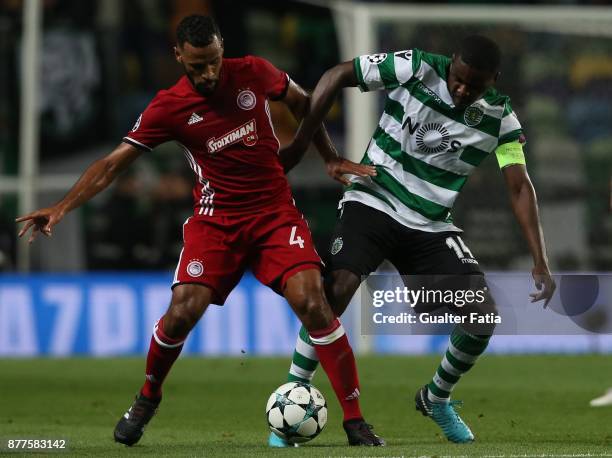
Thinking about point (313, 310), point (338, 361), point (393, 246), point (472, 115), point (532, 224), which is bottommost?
point (338, 361)

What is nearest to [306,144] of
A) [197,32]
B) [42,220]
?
[197,32]

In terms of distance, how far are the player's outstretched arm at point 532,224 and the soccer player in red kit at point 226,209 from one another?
1.07m

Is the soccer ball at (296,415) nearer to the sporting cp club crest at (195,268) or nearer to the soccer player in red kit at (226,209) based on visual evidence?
the soccer player in red kit at (226,209)

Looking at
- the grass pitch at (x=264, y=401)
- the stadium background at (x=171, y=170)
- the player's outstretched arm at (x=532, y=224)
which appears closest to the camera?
the grass pitch at (x=264, y=401)

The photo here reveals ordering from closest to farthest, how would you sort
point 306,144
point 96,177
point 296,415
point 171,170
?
1. point 296,415
2. point 96,177
3. point 306,144
4. point 171,170

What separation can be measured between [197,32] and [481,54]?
4.72ft

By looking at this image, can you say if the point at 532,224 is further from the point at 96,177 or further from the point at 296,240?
the point at 96,177

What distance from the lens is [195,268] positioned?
7.70 m

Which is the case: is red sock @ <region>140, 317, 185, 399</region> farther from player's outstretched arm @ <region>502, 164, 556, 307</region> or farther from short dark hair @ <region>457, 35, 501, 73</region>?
short dark hair @ <region>457, 35, 501, 73</region>

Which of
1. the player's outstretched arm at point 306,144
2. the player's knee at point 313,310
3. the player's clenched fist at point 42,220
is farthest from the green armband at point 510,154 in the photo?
the player's clenched fist at point 42,220

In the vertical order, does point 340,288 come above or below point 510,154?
below

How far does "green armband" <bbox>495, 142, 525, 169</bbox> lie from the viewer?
795 centimetres

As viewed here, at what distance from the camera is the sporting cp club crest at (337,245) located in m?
7.92

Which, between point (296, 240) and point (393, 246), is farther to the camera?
point (393, 246)
